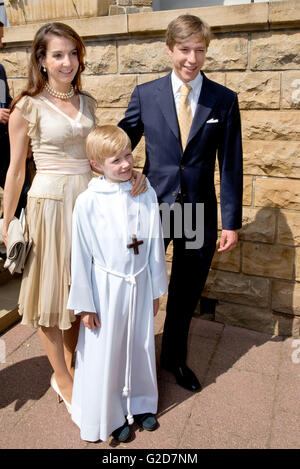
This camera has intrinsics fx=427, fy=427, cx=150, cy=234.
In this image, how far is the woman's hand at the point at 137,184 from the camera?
2287 millimetres

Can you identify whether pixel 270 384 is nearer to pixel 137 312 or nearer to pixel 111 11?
pixel 137 312

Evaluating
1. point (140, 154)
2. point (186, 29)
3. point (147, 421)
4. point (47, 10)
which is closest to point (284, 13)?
point (186, 29)

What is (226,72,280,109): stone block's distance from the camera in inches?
127

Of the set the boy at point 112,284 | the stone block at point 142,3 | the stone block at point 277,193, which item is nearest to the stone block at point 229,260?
the stone block at point 277,193

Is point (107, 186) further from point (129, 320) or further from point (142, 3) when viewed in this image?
point (142, 3)

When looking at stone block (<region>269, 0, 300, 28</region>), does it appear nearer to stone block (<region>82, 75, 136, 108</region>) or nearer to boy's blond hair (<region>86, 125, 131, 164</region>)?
stone block (<region>82, 75, 136, 108</region>)

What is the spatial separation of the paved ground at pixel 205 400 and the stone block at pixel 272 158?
1411 millimetres

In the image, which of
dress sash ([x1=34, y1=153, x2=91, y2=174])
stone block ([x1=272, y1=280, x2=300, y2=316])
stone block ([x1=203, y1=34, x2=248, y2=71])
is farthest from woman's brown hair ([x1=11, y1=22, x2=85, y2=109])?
stone block ([x1=272, y1=280, x2=300, y2=316])

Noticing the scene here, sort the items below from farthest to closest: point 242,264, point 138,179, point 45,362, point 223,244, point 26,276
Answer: point 242,264 < point 45,362 < point 223,244 < point 26,276 < point 138,179

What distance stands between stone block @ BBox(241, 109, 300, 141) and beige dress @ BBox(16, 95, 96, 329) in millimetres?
1400

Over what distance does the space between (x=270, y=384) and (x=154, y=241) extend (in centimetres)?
148

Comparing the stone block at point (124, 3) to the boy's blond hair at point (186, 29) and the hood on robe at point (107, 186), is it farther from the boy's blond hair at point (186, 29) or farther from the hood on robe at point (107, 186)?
the hood on robe at point (107, 186)
